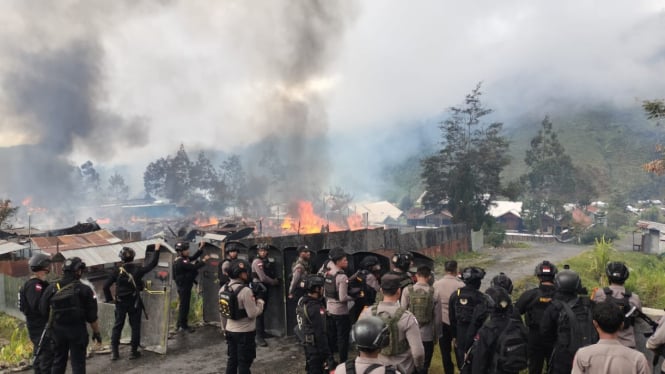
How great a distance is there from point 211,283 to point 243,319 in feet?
15.3

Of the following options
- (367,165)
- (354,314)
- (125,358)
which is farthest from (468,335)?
(367,165)

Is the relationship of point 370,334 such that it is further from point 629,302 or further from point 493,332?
point 629,302

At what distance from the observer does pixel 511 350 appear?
457 cm

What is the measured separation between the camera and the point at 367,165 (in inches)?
5502

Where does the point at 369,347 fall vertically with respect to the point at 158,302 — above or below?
above

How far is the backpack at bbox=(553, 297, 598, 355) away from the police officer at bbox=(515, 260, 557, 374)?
0.35 m

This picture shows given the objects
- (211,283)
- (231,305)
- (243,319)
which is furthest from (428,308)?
(211,283)

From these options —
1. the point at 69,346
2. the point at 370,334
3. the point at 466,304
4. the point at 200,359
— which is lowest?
the point at 200,359

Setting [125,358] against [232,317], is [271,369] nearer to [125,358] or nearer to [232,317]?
[232,317]

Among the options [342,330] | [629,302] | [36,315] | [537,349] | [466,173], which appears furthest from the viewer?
[466,173]

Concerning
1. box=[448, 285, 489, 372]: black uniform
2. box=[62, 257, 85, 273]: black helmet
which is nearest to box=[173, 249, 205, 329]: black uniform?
box=[62, 257, 85, 273]: black helmet

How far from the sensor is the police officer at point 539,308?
18.9 feet

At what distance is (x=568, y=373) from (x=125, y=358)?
24.9ft

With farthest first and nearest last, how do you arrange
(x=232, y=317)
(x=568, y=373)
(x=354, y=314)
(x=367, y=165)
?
(x=367, y=165) < (x=354, y=314) < (x=232, y=317) < (x=568, y=373)
